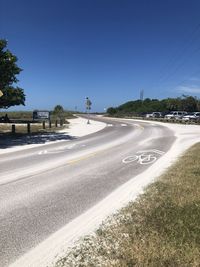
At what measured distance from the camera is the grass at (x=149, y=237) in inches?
205

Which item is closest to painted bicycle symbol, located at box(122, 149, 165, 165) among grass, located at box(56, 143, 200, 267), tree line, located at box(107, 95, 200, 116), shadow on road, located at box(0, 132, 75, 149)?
grass, located at box(56, 143, 200, 267)

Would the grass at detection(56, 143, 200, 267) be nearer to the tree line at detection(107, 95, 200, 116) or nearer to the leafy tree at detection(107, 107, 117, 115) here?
the tree line at detection(107, 95, 200, 116)

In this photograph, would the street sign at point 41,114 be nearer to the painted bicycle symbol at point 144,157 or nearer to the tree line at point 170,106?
the painted bicycle symbol at point 144,157

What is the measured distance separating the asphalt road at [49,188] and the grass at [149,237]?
92 centimetres

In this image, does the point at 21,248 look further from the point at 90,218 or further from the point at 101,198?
the point at 101,198

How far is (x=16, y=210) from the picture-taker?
26.3 ft

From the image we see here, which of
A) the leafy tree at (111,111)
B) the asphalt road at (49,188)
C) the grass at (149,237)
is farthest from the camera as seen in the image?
the leafy tree at (111,111)

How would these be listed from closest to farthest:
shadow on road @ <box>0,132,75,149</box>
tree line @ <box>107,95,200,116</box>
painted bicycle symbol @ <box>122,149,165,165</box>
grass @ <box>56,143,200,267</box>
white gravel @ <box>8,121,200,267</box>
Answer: grass @ <box>56,143,200,267</box> → white gravel @ <box>8,121,200,267</box> → painted bicycle symbol @ <box>122,149,165,165</box> → shadow on road @ <box>0,132,75,149</box> → tree line @ <box>107,95,200,116</box>

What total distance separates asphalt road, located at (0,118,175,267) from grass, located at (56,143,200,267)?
917mm

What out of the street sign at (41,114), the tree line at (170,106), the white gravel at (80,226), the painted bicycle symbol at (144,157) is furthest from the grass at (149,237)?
the tree line at (170,106)

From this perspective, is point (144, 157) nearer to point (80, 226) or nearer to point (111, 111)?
point (80, 226)

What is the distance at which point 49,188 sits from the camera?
10.2 meters

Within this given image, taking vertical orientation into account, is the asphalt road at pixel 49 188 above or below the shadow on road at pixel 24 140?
above

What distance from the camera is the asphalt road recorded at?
662 cm
